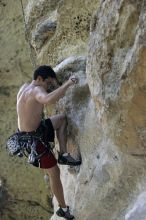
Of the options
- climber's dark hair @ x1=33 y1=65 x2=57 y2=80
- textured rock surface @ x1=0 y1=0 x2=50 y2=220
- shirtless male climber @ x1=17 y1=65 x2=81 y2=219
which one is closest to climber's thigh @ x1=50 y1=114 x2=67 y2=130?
shirtless male climber @ x1=17 y1=65 x2=81 y2=219

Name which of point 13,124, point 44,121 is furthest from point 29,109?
point 13,124

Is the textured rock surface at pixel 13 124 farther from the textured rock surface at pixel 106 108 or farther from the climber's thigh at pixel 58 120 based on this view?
the climber's thigh at pixel 58 120

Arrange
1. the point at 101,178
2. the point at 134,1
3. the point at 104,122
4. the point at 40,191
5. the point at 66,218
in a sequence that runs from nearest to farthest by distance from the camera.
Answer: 1. the point at 134,1
2. the point at 104,122
3. the point at 101,178
4. the point at 66,218
5. the point at 40,191

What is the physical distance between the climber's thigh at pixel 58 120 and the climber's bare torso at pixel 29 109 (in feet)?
0.58

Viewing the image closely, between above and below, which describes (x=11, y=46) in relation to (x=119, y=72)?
below

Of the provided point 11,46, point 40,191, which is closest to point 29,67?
point 11,46

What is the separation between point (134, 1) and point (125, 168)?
1.53 m

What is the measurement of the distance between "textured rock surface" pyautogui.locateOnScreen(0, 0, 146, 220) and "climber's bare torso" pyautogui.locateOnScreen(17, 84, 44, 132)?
421mm

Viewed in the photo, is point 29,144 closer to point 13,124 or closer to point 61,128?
point 61,128

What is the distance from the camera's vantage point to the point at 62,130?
575 centimetres

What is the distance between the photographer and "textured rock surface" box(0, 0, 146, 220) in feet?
13.8

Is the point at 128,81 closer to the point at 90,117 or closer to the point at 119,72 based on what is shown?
the point at 119,72

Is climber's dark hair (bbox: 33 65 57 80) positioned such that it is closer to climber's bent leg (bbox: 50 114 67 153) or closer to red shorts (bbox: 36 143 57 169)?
climber's bent leg (bbox: 50 114 67 153)

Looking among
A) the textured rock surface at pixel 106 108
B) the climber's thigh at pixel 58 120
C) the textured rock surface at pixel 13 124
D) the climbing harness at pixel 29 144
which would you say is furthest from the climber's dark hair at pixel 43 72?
the textured rock surface at pixel 13 124
